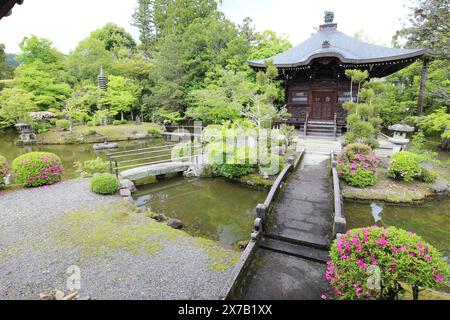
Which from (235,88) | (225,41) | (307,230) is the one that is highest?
(225,41)

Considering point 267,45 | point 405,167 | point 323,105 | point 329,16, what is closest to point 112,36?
point 267,45

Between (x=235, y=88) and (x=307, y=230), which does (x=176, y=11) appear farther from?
(x=307, y=230)

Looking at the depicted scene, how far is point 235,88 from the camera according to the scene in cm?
1508

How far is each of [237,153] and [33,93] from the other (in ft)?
66.8

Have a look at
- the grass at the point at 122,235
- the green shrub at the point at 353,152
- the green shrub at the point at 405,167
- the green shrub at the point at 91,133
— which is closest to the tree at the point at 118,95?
the green shrub at the point at 91,133

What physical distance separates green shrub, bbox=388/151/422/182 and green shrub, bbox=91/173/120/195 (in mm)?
10490

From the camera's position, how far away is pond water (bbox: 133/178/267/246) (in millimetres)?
6873

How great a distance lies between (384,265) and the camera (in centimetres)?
283

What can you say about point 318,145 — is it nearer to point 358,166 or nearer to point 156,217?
point 358,166

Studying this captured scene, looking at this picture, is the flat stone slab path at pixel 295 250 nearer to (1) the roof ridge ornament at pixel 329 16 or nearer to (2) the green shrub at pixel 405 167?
(2) the green shrub at pixel 405 167

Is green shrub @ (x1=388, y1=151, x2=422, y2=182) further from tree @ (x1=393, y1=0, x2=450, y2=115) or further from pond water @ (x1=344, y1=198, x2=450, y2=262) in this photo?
tree @ (x1=393, y1=0, x2=450, y2=115)

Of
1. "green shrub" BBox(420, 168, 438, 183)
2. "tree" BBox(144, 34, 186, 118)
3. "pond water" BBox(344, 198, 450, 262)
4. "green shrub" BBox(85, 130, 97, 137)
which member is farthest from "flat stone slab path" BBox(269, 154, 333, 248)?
"green shrub" BBox(85, 130, 97, 137)

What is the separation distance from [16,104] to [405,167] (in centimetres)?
2509
